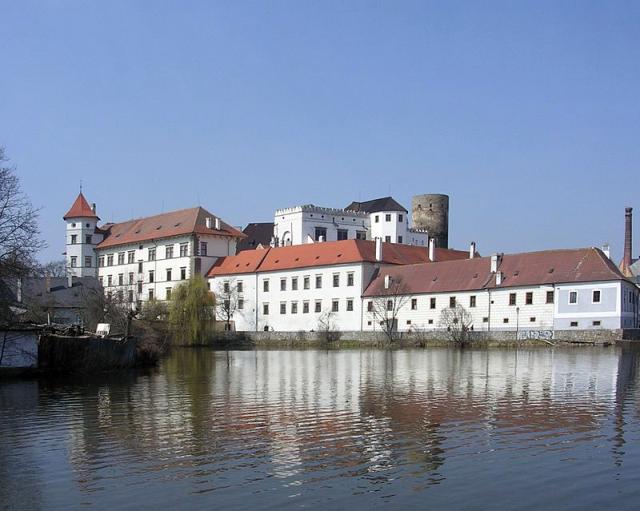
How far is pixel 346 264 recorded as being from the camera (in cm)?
7731

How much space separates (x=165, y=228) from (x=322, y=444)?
3241 inches

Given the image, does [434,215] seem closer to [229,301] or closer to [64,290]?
[229,301]

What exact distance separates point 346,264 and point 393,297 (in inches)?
294

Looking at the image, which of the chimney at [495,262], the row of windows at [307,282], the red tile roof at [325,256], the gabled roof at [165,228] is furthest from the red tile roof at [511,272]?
Answer: the gabled roof at [165,228]

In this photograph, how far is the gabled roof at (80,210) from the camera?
335ft

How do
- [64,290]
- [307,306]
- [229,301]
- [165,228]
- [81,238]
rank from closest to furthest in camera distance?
1. [64,290]
2. [307,306]
3. [229,301]
4. [165,228]
5. [81,238]

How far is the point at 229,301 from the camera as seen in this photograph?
279ft

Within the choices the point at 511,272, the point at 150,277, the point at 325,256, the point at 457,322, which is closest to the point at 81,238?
the point at 150,277

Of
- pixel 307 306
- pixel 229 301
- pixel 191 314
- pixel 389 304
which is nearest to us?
pixel 191 314

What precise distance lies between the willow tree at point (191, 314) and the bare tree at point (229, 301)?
12.5m

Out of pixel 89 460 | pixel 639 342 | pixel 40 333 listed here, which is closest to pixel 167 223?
pixel 639 342

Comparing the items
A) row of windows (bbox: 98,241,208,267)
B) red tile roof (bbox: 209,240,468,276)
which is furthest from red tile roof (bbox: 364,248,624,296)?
row of windows (bbox: 98,241,208,267)

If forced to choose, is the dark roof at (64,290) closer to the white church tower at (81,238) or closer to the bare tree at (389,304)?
the bare tree at (389,304)

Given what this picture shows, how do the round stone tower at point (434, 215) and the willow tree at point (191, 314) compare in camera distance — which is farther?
the round stone tower at point (434, 215)
